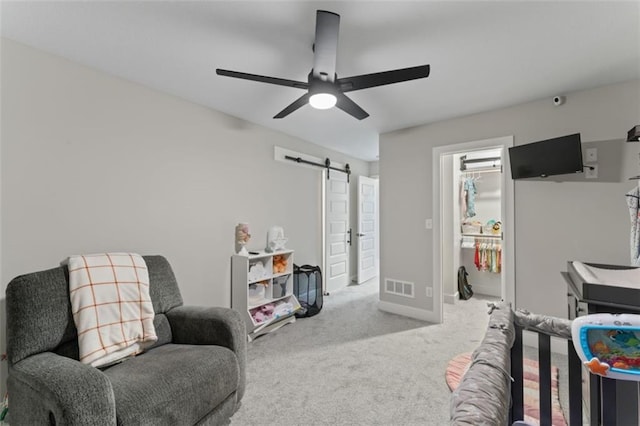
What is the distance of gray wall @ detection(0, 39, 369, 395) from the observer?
181 centimetres

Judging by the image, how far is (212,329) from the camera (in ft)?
6.03

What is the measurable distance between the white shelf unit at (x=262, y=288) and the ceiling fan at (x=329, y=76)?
1844 mm

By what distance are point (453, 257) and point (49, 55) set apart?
4857 millimetres

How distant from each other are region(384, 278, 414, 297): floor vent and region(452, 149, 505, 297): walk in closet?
1.19 metres

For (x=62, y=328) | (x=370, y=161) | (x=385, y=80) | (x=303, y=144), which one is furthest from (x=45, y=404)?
(x=370, y=161)

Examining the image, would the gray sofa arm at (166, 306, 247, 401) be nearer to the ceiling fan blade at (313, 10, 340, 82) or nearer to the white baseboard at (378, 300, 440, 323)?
the ceiling fan blade at (313, 10, 340, 82)

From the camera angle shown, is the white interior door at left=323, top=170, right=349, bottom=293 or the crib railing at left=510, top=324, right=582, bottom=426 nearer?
the crib railing at left=510, top=324, right=582, bottom=426

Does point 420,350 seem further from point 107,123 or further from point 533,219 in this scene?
point 107,123

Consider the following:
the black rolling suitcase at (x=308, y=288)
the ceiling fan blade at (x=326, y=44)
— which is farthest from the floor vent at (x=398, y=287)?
the ceiling fan blade at (x=326, y=44)

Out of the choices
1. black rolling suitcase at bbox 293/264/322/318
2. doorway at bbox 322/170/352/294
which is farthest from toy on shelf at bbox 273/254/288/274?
doorway at bbox 322/170/352/294

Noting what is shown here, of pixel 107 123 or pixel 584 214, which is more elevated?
pixel 107 123

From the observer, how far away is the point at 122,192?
7.44 ft

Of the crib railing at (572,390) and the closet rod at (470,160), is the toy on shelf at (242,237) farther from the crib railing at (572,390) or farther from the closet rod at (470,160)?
the closet rod at (470,160)

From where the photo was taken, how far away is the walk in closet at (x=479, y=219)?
438 cm
